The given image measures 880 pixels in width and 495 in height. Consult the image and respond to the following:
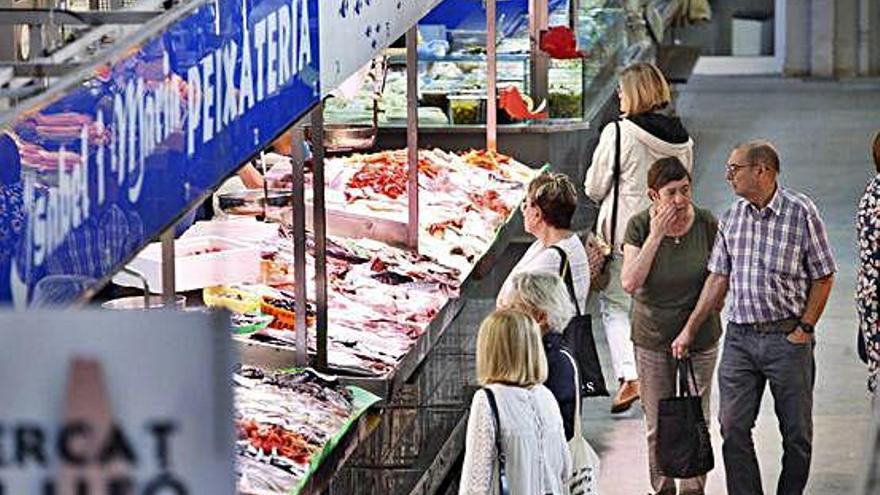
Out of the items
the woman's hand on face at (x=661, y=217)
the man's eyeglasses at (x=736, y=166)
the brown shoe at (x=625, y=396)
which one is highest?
the man's eyeglasses at (x=736, y=166)

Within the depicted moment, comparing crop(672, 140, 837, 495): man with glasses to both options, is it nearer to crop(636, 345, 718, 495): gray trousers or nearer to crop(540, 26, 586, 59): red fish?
crop(636, 345, 718, 495): gray trousers

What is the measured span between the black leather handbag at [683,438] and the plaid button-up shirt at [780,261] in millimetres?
408

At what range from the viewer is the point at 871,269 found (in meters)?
7.58

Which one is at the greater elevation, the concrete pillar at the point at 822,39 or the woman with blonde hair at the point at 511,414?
the concrete pillar at the point at 822,39

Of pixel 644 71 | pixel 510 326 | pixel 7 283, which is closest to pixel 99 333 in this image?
pixel 7 283

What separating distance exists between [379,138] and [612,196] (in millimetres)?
1854

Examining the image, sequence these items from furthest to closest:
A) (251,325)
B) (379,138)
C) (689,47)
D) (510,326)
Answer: (689,47), (379,138), (251,325), (510,326)

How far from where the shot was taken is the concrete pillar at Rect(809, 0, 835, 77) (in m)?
25.3

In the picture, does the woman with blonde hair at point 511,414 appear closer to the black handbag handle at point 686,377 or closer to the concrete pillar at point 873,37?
the black handbag handle at point 686,377

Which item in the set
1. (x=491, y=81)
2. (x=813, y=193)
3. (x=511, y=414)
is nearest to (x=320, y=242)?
(x=511, y=414)

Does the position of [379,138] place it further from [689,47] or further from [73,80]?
[689,47]

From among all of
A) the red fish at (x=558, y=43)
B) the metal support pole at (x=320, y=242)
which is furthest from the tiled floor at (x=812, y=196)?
the metal support pole at (x=320, y=242)

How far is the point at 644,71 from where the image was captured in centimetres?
936

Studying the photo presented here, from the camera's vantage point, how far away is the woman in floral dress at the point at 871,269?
298 inches
